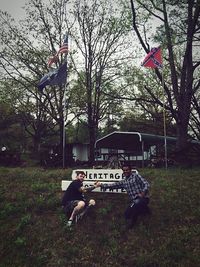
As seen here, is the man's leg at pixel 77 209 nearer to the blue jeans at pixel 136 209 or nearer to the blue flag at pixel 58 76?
the blue jeans at pixel 136 209

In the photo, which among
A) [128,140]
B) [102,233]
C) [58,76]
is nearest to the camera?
[102,233]

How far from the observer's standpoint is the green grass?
7527 millimetres

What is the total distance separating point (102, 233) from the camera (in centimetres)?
866

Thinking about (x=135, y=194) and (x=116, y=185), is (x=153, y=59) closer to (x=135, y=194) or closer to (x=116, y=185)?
(x=116, y=185)

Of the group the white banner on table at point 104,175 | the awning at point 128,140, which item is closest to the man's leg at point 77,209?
the white banner on table at point 104,175

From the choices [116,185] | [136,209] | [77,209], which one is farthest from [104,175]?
[136,209]

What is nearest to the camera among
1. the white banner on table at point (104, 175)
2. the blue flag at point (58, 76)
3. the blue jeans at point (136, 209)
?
the blue jeans at point (136, 209)

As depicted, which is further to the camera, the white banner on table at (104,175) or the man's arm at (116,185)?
the white banner on table at (104,175)

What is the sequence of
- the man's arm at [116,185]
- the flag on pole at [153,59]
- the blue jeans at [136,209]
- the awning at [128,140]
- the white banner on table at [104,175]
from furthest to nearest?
the awning at [128,140], the flag on pole at [153,59], the white banner on table at [104,175], the man's arm at [116,185], the blue jeans at [136,209]

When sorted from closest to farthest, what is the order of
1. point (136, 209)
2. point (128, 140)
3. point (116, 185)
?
point (136, 209) → point (116, 185) → point (128, 140)

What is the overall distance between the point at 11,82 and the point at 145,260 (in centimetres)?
2331

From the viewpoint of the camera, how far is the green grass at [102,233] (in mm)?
7527

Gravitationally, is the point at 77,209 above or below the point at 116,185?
below

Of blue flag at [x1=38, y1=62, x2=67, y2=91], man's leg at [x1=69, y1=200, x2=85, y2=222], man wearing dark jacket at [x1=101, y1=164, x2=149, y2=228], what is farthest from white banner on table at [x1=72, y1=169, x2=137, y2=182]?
blue flag at [x1=38, y1=62, x2=67, y2=91]
